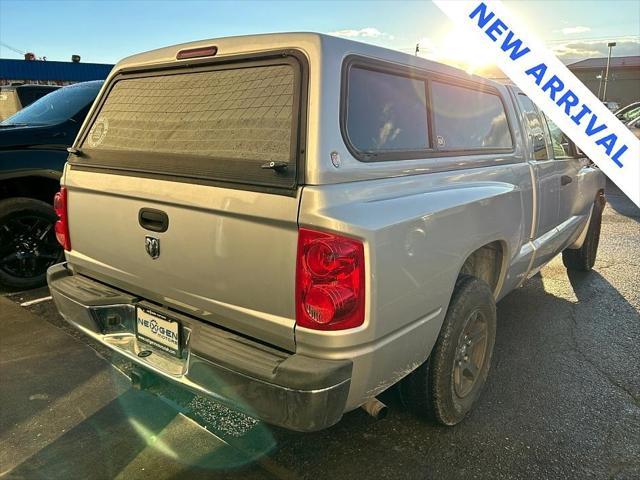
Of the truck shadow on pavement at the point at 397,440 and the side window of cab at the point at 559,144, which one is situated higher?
the side window of cab at the point at 559,144

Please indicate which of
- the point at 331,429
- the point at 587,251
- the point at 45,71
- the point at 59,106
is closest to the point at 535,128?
the point at 587,251

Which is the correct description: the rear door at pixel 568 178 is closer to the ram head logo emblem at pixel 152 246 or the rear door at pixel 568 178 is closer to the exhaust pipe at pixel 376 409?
the exhaust pipe at pixel 376 409

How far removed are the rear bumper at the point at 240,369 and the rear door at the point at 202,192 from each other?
0.26ft

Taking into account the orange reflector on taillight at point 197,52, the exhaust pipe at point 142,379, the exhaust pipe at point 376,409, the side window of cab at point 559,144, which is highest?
the orange reflector on taillight at point 197,52

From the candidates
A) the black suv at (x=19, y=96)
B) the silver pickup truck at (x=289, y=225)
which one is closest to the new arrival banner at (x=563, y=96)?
the silver pickup truck at (x=289, y=225)

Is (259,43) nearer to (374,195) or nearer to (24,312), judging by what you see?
(374,195)

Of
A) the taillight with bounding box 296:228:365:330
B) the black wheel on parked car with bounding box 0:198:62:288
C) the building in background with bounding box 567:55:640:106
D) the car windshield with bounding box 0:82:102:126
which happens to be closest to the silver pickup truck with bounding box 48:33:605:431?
the taillight with bounding box 296:228:365:330

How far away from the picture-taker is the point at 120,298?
2.54m

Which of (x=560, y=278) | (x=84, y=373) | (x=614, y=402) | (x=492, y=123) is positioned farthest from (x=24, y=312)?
(x=560, y=278)

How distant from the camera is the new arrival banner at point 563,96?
2906 mm

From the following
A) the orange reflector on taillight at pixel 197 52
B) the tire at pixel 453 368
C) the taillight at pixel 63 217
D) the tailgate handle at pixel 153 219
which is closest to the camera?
the tailgate handle at pixel 153 219

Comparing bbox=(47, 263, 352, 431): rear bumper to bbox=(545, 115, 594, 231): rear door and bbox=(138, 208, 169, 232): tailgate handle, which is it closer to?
bbox=(138, 208, 169, 232): tailgate handle

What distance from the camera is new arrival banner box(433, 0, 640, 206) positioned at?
2.91 metres

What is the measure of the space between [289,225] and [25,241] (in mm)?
3954
